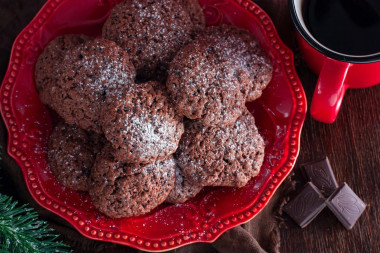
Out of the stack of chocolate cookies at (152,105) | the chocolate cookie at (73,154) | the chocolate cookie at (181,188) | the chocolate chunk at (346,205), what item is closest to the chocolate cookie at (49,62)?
the stack of chocolate cookies at (152,105)

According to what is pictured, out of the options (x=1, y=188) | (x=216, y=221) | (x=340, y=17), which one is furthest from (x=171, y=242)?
(x=340, y=17)

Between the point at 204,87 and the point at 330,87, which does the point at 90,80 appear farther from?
the point at 330,87

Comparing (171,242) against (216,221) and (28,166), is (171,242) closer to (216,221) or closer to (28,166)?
(216,221)

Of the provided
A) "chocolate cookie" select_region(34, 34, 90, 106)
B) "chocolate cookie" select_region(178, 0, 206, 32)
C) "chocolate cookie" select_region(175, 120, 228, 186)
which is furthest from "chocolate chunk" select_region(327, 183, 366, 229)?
"chocolate cookie" select_region(34, 34, 90, 106)

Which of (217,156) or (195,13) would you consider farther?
(195,13)

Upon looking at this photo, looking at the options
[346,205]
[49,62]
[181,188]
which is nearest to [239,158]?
[181,188]

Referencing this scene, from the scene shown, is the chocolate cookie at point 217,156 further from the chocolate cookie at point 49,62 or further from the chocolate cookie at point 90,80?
the chocolate cookie at point 49,62
